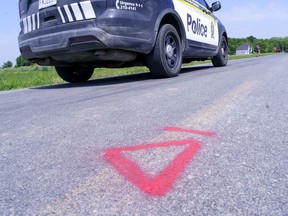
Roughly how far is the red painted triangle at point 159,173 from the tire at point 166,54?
3.27 m

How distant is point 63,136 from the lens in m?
2.00

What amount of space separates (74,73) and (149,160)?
5003 millimetres

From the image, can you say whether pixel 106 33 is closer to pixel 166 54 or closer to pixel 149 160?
pixel 166 54

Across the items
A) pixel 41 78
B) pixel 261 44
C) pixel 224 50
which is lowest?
pixel 261 44

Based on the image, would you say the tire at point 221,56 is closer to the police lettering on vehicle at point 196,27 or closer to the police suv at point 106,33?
the police lettering on vehicle at point 196,27

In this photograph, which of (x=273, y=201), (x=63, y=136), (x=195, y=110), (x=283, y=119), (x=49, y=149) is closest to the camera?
(x=273, y=201)

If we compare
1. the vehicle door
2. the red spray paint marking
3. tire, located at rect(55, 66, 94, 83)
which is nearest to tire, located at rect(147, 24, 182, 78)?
the vehicle door

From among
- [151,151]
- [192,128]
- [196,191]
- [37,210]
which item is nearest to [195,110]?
[192,128]

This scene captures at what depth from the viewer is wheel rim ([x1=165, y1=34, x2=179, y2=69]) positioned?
5238 millimetres

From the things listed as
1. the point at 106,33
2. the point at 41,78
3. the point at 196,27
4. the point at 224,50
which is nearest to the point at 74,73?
the point at 41,78

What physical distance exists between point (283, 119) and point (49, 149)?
155 cm

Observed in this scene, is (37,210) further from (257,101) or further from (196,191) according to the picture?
(257,101)

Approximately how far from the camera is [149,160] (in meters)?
1.49

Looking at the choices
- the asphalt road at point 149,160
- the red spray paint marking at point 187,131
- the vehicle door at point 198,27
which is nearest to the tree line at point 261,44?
the vehicle door at point 198,27
